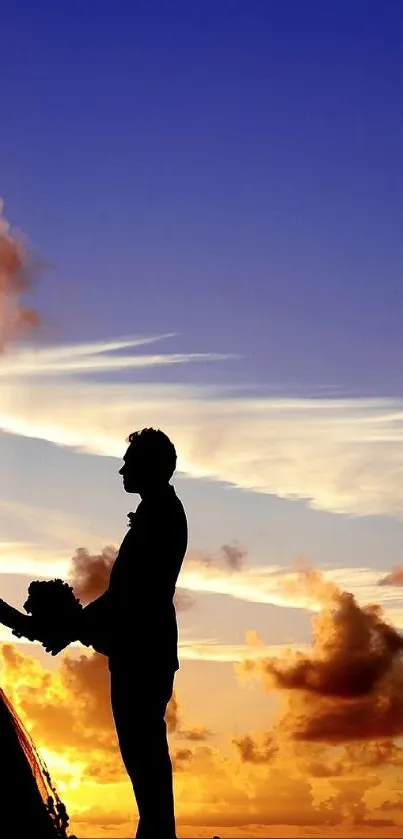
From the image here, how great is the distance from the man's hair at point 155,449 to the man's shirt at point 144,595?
0.21 meters

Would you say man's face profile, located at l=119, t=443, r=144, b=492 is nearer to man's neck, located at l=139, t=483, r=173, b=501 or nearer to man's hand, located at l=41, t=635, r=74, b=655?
man's neck, located at l=139, t=483, r=173, b=501

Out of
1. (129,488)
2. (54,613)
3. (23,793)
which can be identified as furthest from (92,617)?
(23,793)

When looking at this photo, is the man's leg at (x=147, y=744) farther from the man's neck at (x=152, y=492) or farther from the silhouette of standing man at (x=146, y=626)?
the man's neck at (x=152, y=492)

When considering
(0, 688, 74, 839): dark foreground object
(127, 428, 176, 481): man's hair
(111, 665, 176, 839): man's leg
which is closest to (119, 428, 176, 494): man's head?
Result: (127, 428, 176, 481): man's hair

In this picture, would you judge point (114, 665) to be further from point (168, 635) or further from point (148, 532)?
point (148, 532)

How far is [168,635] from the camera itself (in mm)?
10453

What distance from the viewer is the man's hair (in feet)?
34.4

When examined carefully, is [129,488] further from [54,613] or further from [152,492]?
[54,613]

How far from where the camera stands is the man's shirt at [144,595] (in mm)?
10414

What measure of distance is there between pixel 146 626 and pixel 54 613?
0.89m

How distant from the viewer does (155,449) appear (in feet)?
34.4

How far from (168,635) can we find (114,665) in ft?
1.84

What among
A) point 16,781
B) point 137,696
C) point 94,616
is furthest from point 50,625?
point 16,781

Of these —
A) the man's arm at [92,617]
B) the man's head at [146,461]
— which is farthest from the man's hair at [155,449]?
the man's arm at [92,617]
